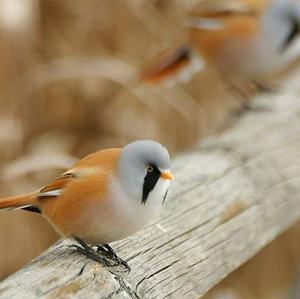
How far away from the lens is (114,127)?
176 inches

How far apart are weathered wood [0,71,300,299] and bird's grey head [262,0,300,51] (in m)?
0.79

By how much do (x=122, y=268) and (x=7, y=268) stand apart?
1.77 meters

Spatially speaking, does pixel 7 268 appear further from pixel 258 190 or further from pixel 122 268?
pixel 122 268

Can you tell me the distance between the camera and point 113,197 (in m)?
2.18

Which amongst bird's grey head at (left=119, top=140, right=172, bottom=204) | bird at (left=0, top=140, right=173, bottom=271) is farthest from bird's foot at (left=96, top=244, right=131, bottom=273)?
bird's grey head at (left=119, top=140, right=172, bottom=204)

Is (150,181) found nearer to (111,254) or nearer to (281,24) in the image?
(111,254)

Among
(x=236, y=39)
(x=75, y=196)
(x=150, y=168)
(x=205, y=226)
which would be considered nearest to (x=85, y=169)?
(x=75, y=196)

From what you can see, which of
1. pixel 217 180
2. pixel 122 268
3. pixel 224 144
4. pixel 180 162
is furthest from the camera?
pixel 224 144

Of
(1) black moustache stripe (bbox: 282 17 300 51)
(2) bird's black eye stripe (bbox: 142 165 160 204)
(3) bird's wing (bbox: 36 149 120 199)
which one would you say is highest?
(3) bird's wing (bbox: 36 149 120 199)

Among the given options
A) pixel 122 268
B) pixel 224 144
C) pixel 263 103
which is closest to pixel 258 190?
pixel 224 144

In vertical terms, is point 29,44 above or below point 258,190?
above

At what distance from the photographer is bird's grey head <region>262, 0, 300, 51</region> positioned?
14.6 ft

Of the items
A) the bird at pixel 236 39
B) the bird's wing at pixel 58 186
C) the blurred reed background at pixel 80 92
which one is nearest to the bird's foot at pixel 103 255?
the bird's wing at pixel 58 186

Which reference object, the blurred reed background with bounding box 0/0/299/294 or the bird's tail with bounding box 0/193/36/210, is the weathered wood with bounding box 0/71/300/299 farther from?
the blurred reed background with bounding box 0/0/299/294
